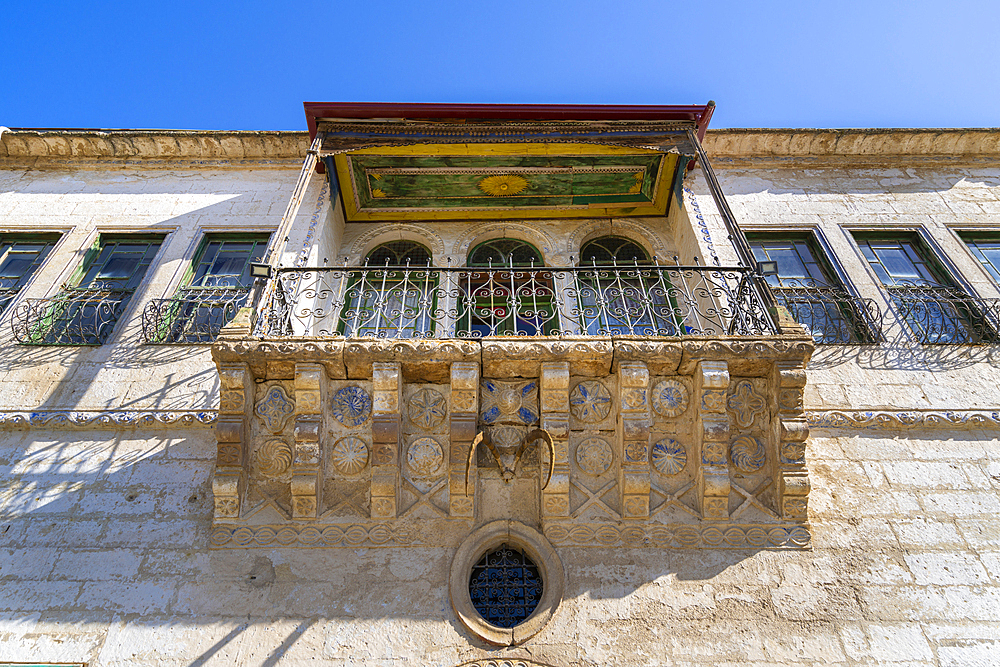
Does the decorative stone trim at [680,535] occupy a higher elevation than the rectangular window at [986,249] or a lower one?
lower

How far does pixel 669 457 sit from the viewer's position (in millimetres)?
4656

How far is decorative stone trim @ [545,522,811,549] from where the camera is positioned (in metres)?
4.43

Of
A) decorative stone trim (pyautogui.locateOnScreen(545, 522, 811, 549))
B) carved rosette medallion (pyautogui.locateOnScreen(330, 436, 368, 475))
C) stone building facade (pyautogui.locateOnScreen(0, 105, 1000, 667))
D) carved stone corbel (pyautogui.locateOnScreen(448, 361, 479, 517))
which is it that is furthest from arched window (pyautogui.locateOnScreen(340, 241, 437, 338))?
decorative stone trim (pyautogui.locateOnScreen(545, 522, 811, 549))

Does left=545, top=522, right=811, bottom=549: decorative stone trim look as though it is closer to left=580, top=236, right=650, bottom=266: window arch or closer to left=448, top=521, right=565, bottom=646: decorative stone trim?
left=448, top=521, right=565, bottom=646: decorative stone trim

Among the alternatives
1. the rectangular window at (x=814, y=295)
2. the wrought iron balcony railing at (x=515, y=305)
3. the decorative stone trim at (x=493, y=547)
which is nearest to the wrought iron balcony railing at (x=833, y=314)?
the rectangular window at (x=814, y=295)

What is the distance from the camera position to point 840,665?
3855mm

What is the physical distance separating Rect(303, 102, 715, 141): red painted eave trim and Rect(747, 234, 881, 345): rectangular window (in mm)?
1784

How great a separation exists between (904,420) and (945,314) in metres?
1.80

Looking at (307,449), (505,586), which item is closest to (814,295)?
(505,586)

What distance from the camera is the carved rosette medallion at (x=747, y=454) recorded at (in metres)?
4.67

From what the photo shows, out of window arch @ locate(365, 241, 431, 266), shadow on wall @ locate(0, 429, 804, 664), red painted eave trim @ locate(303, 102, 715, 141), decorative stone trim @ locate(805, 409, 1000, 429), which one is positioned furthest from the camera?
window arch @ locate(365, 241, 431, 266)

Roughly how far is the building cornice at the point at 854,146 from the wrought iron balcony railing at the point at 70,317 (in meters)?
7.40

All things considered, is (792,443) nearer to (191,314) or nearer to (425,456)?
(425,456)

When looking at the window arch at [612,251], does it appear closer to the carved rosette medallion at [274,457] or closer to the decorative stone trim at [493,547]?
the decorative stone trim at [493,547]
